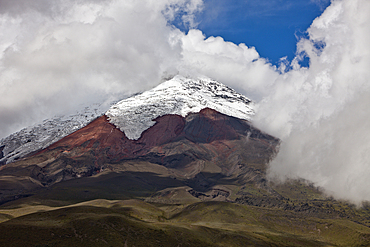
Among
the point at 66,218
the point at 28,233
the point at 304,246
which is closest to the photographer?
the point at 28,233

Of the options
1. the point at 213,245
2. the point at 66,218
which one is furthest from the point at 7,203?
the point at 213,245

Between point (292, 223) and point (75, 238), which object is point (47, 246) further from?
point (292, 223)

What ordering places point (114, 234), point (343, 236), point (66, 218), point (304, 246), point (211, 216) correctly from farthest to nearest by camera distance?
point (211, 216), point (343, 236), point (304, 246), point (66, 218), point (114, 234)

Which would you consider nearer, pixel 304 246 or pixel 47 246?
pixel 47 246

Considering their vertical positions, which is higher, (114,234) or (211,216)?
(211,216)

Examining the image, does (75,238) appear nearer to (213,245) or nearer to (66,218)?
(66,218)

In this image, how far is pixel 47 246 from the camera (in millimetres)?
89688

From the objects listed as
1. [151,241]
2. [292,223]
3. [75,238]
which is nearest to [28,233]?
[75,238]

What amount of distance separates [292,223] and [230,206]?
3348 centimetres

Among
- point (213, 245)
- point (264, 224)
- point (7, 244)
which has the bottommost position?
point (7, 244)

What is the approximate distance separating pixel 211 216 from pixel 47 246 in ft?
301

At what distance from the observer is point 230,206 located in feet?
596

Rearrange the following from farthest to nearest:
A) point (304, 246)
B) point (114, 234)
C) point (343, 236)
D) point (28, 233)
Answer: point (343, 236), point (304, 246), point (114, 234), point (28, 233)

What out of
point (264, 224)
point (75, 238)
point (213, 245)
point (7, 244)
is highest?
point (264, 224)
